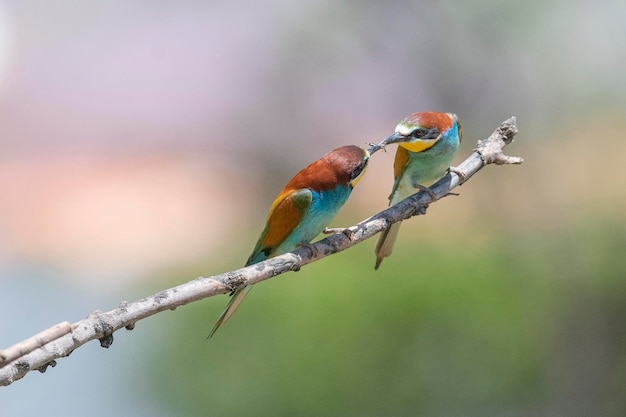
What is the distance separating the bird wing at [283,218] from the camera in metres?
A: 1.35

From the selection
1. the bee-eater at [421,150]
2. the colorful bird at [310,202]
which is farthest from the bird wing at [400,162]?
the colorful bird at [310,202]

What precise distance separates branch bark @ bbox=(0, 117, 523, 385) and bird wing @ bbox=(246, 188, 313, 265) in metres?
0.11

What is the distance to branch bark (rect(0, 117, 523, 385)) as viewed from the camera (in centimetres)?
86

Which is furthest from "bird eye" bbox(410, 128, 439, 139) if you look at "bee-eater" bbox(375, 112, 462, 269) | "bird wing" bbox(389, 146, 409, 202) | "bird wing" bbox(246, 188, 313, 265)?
"bird wing" bbox(246, 188, 313, 265)

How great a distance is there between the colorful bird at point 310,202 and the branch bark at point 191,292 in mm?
89

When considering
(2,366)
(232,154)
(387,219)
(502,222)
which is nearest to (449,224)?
(502,222)

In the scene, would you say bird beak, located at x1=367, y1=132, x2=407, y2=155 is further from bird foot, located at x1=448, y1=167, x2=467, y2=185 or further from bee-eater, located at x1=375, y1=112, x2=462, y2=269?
bird foot, located at x1=448, y1=167, x2=467, y2=185

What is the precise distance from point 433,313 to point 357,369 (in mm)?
371

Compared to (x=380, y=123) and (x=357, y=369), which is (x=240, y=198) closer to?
(x=380, y=123)

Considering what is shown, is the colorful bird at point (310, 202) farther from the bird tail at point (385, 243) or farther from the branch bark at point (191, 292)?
the bird tail at point (385, 243)

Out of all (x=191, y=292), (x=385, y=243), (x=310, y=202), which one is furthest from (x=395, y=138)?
(x=191, y=292)

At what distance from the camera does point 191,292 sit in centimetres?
99

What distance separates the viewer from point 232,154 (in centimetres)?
507

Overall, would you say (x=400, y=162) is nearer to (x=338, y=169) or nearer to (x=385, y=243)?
(x=385, y=243)
